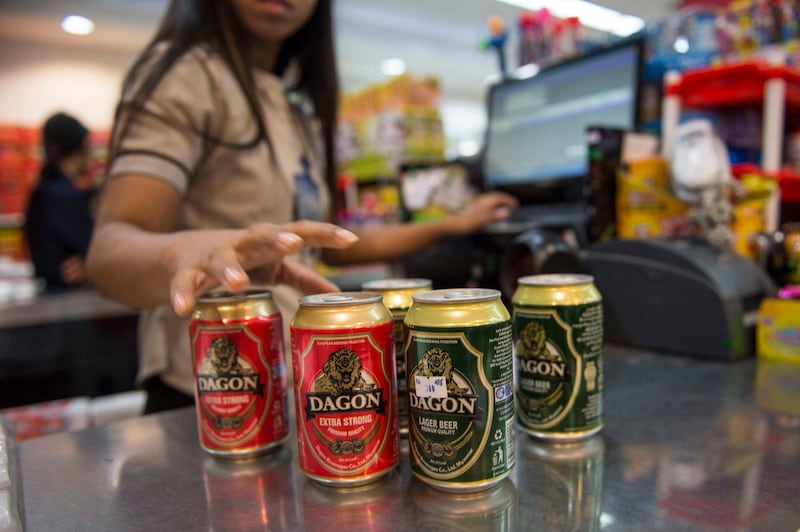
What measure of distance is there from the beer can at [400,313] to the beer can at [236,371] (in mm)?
135

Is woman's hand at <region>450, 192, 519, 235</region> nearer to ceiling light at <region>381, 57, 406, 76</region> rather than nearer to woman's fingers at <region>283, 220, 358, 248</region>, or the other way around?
woman's fingers at <region>283, 220, 358, 248</region>

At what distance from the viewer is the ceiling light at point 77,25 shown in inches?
203

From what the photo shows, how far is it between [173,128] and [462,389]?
673 mm

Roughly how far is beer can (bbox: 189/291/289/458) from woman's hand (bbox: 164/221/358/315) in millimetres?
42

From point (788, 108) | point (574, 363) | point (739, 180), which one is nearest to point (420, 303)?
point (574, 363)

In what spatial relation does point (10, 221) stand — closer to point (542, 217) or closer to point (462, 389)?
point (542, 217)

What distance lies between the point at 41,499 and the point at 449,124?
388 inches

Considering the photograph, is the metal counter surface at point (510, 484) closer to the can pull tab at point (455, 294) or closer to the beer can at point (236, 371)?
the beer can at point (236, 371)

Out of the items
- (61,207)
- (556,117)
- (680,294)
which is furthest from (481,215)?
(61,207)

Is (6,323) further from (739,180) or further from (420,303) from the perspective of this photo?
(739,180)

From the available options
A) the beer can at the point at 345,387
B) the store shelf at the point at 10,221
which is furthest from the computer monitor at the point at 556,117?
the store shelf at the point at 10,221

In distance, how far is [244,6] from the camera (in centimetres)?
106

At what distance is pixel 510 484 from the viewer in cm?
57

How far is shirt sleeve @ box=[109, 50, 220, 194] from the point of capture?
87 cm
